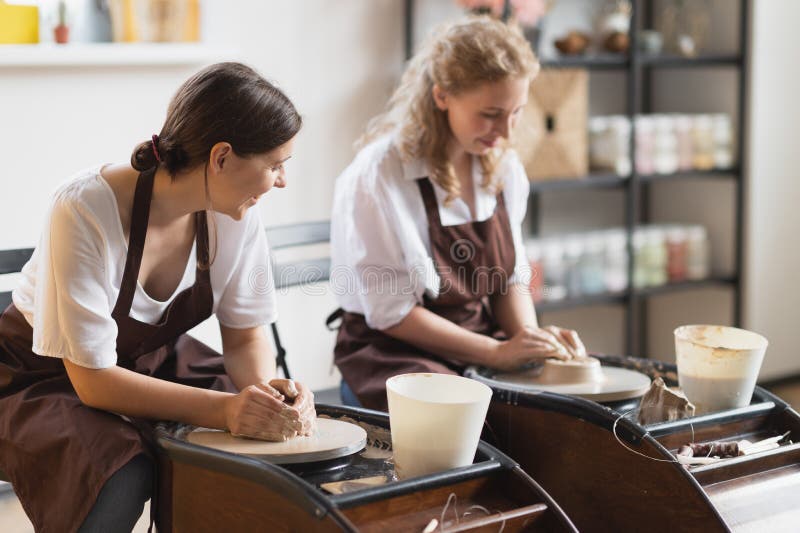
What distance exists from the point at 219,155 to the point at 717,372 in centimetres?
100

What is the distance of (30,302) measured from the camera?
1.91 metres

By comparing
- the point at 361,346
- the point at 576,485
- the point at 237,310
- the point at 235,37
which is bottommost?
the point at 576,485

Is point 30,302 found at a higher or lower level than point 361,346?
higher

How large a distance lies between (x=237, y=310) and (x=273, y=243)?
1.48 ft

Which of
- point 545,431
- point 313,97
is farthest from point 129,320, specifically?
point 313,97

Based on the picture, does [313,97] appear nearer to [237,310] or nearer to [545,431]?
[237,310]

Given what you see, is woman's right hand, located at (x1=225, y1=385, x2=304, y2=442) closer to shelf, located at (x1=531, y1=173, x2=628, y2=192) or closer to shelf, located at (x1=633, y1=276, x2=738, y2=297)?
shelf, located at (x1=531, y1=173, x2=628, y2=192)

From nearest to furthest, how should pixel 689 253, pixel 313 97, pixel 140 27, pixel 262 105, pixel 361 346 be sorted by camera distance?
pixel 262 105, pixel 361 346, pixel 140 27, pixel 313 97, pixel 689 253

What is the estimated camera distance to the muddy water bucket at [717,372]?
1.93 meters

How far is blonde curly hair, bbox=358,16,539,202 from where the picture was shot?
2279 millimetres

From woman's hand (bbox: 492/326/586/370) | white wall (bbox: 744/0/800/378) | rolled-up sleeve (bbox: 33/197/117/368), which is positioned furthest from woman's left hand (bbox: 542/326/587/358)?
white wall (bbox: 744/0/800/378)

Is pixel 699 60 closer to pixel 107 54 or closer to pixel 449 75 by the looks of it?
pixel 449 75

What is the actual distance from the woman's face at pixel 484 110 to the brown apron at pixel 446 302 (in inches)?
5.7

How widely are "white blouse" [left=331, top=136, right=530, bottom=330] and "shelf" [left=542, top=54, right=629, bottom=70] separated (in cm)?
136
